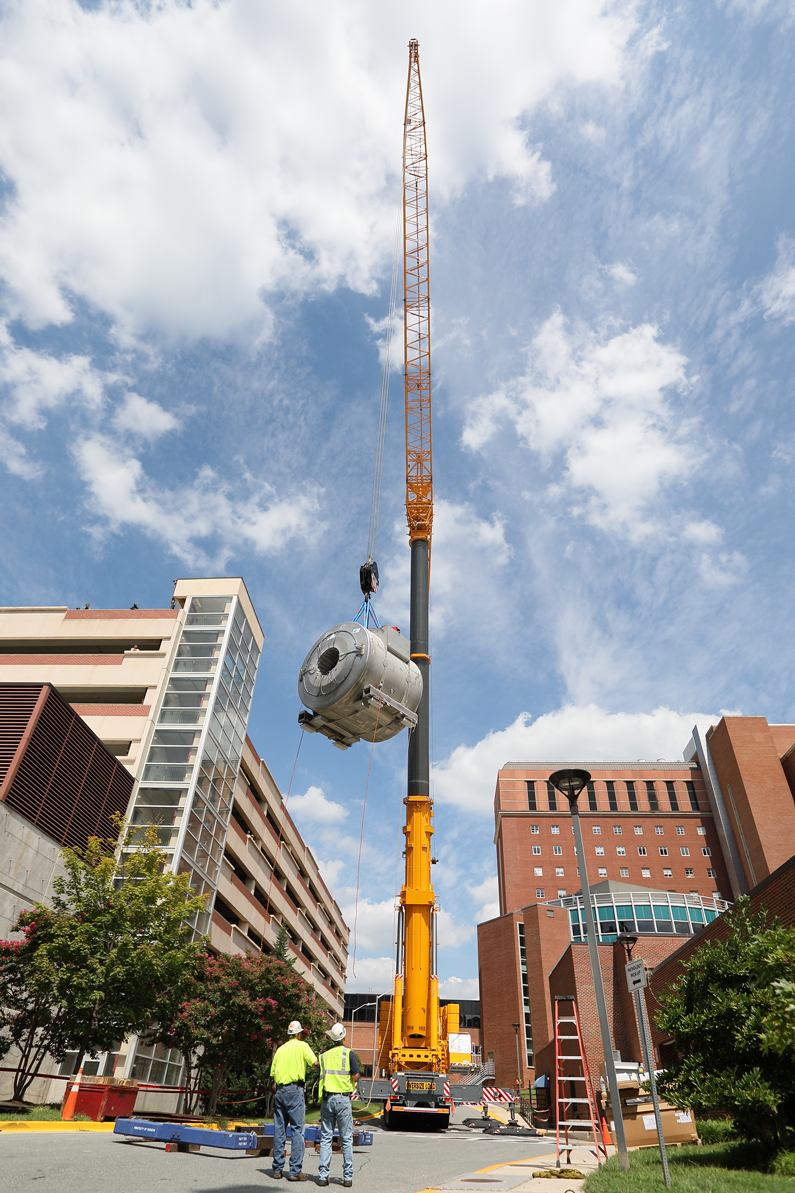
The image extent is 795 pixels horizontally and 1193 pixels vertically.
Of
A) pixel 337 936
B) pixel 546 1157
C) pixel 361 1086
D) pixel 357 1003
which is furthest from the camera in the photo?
pixel 357 1003

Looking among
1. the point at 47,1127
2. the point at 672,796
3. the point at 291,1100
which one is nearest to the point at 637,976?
the point at 291,1100

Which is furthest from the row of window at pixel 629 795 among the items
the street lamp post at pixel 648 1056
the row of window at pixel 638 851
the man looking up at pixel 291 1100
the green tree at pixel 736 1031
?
the man looking up at pixel 291 1100

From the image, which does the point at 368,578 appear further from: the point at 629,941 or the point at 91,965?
the point at 629,941

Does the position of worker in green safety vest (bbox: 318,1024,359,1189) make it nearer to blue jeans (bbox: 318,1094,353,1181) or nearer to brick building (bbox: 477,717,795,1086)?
blue jeans (bbox: 318,1094,353,1181)

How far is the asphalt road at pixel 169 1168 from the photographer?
697 centimetres

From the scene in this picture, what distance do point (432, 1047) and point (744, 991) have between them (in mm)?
10765

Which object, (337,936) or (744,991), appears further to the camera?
(337,936)

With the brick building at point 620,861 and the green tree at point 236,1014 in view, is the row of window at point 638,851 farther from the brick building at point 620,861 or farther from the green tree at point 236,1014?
the green tree at point 236,1014

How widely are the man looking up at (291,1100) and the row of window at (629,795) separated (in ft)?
256

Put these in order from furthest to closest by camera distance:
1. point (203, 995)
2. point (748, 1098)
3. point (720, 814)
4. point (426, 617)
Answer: point (720, 814) < point (426, 617) < point (203, 995) < point (748, 1098)

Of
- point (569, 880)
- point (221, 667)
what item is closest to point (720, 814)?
point (569, 880)

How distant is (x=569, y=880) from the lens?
258 feet

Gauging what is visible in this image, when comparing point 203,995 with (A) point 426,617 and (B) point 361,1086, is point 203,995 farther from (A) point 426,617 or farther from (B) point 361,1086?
(A) point 426,617

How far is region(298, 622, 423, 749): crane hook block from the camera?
11852 mm
